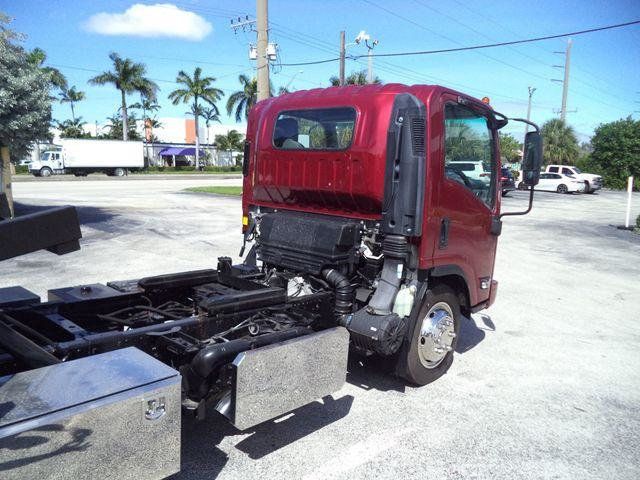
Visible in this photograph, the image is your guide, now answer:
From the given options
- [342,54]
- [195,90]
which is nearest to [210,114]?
[195,90]

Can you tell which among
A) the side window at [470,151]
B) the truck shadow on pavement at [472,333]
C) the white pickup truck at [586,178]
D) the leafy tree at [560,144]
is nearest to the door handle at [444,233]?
the side window at [470,151]

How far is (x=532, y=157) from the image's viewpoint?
186 inches

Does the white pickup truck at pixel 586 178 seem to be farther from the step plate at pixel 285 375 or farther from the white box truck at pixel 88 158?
the step plate at pixel 285 375

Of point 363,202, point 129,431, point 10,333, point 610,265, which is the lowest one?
point 610,265

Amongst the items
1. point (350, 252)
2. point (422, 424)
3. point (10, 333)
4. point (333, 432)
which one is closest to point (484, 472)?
point (422, 424)

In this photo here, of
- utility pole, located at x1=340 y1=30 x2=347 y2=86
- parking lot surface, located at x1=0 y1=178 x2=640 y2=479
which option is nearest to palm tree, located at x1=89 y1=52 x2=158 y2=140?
utility pole, located at x1=340 y1=30 x2=347 y2=86

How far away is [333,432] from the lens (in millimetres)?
3764

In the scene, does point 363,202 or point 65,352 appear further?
point 363,202

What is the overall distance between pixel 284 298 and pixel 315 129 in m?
1.63

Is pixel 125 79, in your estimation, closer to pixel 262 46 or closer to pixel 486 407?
pixel 262 46

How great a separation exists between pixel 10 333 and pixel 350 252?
2.50m

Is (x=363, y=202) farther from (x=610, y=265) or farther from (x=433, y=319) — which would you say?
(x=610, y=265)

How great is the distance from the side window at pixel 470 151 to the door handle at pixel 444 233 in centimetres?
37

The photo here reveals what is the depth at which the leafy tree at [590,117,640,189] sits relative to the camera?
1673 inches
